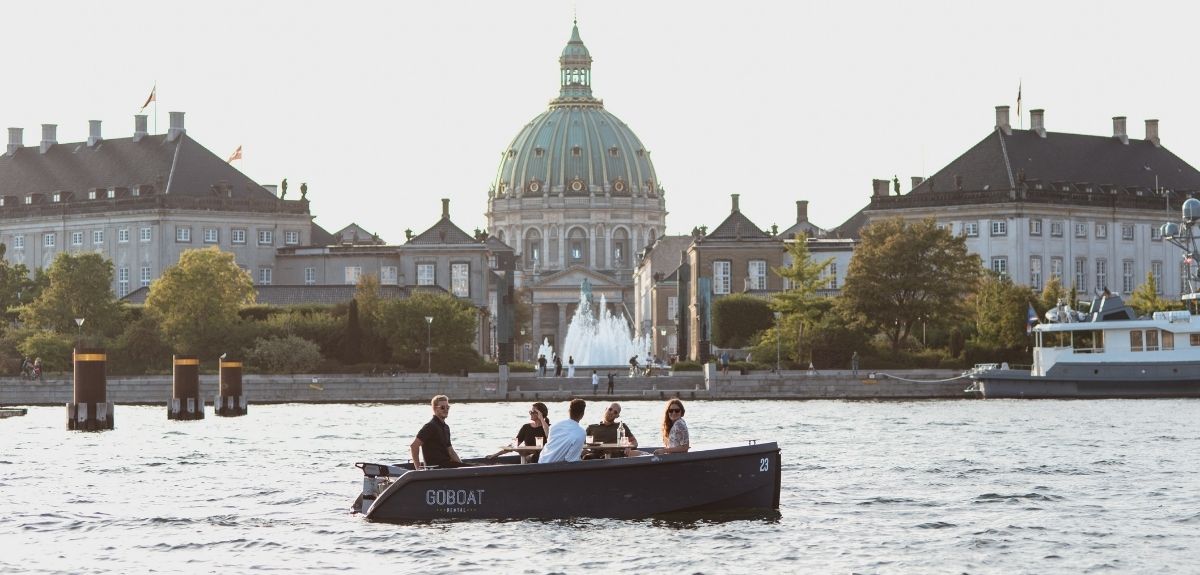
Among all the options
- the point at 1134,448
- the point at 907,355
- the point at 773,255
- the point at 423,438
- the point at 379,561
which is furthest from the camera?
the point at 773,255

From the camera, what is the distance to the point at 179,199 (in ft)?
497

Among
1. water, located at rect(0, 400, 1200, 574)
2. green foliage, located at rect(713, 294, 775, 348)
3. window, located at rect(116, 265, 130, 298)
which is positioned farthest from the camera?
window, located at rect(116, 265, 130, 298)

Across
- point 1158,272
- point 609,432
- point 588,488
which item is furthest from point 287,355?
point 1158,272

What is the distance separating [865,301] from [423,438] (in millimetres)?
78874

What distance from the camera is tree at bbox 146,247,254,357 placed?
112m

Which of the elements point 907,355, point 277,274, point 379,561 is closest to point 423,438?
point 379,561

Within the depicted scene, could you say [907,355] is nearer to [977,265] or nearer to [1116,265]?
[977,265]

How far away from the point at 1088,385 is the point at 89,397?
154 feet

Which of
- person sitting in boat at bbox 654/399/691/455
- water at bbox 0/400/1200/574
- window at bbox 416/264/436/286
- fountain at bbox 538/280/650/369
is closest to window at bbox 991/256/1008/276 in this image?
fountain at bbox 538/280/650/369

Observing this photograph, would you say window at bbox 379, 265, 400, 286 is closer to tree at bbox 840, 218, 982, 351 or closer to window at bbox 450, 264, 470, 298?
window at bbox 450, 264, 470, 298

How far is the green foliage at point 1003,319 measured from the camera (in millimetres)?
112000

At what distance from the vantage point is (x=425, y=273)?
152 meters

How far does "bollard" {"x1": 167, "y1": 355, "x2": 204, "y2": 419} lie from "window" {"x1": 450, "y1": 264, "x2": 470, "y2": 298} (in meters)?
70.0

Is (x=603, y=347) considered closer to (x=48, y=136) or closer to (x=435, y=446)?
(x=48, y=136)
